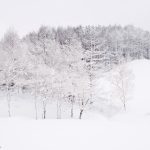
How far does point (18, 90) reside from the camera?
156 ft

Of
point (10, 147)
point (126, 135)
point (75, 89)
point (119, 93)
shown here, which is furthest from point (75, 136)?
point (119, 93)

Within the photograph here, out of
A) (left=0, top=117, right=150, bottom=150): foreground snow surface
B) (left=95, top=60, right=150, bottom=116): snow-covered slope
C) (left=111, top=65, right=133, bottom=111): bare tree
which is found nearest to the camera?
(left=0, top=117, right=150, bottom=150): foreground snow surface

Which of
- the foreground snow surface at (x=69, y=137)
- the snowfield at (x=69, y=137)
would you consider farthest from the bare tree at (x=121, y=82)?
the foreground snow surface at (x=69, y=137)

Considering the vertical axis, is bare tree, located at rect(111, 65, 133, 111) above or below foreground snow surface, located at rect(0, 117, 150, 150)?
above

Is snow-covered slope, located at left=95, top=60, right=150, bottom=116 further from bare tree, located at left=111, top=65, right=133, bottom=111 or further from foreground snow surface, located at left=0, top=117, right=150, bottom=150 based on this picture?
foreground snow surface, located at left=0, top=117, right=150, bottom=150

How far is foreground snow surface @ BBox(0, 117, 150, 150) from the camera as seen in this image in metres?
15.7

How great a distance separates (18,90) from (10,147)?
33.8 metres

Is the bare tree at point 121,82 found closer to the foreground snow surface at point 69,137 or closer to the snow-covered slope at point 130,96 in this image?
the snow-covered slope at point 130,96

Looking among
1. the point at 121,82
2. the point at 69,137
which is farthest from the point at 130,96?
the point at 69,137

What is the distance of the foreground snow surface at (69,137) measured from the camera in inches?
617

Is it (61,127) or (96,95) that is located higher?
(96,95)

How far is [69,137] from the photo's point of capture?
18156 millimetres

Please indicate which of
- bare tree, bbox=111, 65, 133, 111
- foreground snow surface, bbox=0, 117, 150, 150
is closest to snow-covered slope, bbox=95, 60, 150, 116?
bare tree, bbox=111, 65, 133, 111

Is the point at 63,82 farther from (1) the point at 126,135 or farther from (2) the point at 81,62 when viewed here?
(1) the point at 126,135
